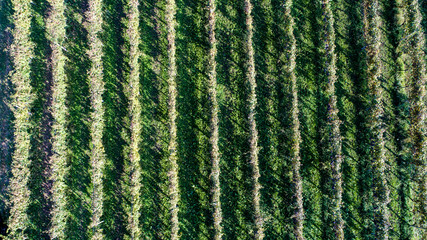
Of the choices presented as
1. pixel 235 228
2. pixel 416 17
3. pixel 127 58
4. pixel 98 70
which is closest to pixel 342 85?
pixel 416 17

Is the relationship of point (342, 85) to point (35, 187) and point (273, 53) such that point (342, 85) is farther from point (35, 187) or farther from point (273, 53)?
point (35, 187)

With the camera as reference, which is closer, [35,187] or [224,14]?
[35,187]

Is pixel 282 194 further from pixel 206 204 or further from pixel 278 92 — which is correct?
pixel 278 92

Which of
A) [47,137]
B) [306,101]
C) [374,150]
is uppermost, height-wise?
[306,101]

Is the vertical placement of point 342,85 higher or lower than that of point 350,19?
lower

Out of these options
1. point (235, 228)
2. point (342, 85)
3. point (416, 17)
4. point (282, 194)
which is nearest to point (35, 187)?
point (235, 228)

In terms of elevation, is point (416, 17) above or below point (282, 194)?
above
